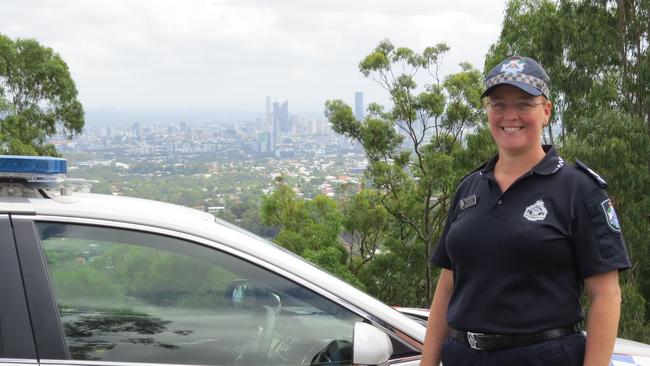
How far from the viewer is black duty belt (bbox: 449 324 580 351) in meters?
1.92

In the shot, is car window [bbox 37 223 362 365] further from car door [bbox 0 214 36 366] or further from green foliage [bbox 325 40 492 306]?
green foliage [bbox 325 40 492 306]

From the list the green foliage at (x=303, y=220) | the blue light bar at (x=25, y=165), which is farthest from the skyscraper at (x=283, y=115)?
the blue light bar at (x=25, y=165)

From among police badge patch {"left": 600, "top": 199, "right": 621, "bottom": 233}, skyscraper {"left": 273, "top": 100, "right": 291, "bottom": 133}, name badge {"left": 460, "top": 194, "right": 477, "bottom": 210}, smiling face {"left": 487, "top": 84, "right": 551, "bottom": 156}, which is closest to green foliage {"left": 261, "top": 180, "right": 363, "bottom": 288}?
name badge {"left": 460, "top": 194, "right": 477, "bottom": 210}

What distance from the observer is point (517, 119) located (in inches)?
78.7

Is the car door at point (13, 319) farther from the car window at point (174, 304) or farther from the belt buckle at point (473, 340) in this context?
the belt buckle at point (473, 340)

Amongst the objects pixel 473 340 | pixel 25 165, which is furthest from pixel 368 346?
pixel 25 165

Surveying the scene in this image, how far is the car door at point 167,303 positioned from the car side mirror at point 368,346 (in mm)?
141

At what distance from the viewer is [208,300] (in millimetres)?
2219

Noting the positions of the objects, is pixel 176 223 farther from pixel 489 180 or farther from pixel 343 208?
pixel 343 208

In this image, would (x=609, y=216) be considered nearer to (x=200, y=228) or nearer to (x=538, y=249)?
(x=538, y=249)

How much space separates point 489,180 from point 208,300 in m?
0.89

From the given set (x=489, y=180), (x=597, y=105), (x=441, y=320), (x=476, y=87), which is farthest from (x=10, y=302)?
(x=476, y=87)

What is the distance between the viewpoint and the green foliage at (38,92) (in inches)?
1012

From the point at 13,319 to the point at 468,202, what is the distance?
128 cm
